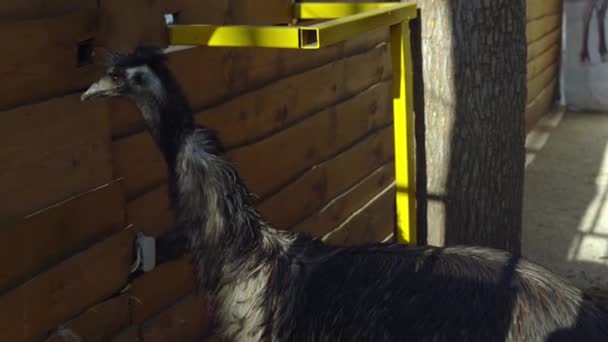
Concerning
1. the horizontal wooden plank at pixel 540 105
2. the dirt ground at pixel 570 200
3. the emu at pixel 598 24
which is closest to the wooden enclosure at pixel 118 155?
the dirt ground at pixel 570 200

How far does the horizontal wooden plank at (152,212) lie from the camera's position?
9.96 feet

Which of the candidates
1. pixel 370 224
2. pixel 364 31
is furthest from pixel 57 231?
pixel 370 224

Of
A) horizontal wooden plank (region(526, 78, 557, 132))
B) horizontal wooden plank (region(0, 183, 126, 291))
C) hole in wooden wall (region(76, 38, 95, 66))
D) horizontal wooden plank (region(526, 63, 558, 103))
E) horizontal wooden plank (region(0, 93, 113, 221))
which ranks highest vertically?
hole in wooden wall (region(76, 38, 95, 66))

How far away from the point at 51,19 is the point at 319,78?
6.52 ft

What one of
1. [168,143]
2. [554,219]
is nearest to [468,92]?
[168,143]

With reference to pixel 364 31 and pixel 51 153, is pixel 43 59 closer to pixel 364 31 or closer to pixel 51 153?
pixel 51 153

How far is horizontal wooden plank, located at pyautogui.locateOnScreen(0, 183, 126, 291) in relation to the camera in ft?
8.05

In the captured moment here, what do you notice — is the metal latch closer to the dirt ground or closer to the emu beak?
the emu beak

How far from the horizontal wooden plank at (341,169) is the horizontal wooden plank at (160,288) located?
626 mm

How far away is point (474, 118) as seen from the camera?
13.1ft

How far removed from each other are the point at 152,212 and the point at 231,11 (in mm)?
947

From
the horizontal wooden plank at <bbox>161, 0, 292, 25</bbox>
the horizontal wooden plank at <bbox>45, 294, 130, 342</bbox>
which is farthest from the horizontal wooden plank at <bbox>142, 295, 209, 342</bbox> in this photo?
the horizontal wooden plank at <bbox>161, 0, 292, 25</bbox>

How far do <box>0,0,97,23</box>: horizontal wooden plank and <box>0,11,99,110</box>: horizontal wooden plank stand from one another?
0.8 inches

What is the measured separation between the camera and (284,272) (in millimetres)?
3012
